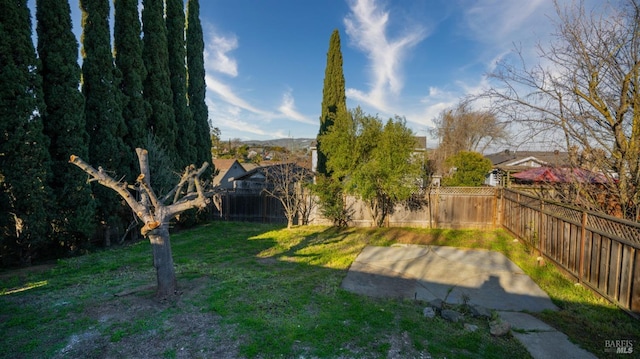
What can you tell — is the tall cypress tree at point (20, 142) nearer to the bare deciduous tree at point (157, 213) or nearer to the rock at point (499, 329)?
the bare deciduous tree at point (157, 213)

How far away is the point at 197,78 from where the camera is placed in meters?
11.7

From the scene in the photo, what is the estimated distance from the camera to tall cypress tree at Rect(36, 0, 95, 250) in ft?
20.9

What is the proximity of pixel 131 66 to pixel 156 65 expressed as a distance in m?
1.07

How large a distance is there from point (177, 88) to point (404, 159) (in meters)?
8.64

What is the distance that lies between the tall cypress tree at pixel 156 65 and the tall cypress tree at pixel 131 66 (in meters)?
0.68

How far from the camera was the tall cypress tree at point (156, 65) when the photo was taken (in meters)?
9.33

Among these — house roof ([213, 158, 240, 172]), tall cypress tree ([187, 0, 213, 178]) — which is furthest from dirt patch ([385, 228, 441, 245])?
house roof ([213, 158, 240, 172])

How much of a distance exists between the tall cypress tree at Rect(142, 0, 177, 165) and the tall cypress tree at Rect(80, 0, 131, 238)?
1.60m

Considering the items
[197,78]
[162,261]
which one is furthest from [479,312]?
[197,78]

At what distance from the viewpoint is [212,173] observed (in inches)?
481

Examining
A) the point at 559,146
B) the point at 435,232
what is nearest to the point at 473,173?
the point at 435,232

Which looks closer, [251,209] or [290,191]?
[290,191]

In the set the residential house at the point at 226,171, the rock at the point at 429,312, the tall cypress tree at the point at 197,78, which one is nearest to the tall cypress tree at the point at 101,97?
the tall cypress tree at the point at 197,78

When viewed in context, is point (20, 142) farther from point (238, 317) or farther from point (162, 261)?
point (238, 317)
